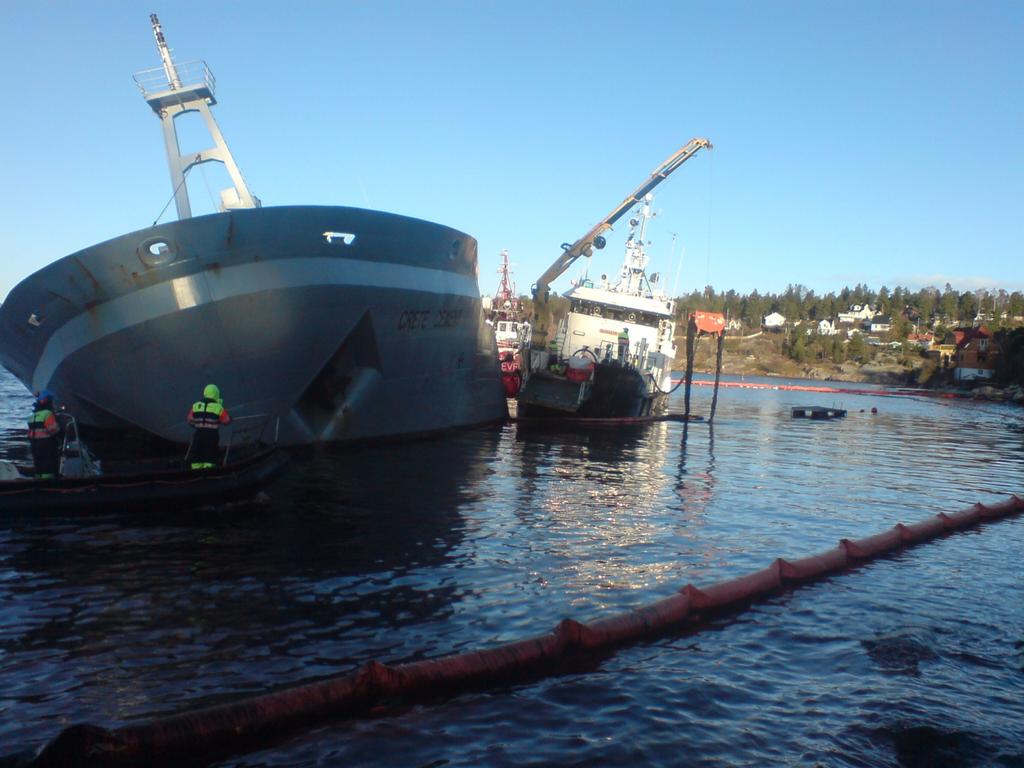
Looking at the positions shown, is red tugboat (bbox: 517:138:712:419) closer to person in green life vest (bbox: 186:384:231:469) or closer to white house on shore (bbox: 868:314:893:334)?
person in green life vest (bbox: 186:384:231:469)

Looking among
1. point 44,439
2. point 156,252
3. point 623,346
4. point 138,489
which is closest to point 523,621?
point 138,489

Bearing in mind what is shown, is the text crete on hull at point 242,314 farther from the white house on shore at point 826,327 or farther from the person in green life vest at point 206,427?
the white house on shore at point 826,327

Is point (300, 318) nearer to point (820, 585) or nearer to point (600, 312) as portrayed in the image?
point (820, 585)

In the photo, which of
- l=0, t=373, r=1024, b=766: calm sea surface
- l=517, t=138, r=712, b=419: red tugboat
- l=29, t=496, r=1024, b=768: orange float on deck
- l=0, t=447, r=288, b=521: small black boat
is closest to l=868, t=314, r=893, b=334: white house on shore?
l=517, t=138, r=712, b=419: red tugboat

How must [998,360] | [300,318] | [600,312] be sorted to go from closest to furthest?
[300,318] < [600,312] < [998,360]

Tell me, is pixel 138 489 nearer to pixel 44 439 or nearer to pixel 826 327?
Answer: pixel 44 439

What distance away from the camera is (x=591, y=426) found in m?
33.5

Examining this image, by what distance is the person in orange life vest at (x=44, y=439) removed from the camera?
484 inches

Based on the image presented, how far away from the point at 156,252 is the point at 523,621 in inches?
467

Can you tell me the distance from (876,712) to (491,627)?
339cm

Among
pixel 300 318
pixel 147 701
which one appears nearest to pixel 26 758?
pixel 147 701

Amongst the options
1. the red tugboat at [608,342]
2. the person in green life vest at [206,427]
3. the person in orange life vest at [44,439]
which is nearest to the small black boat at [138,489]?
the person in green life vest at [206,427]

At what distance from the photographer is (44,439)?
40.4 feet

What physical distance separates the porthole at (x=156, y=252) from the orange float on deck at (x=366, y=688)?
12.3 m
